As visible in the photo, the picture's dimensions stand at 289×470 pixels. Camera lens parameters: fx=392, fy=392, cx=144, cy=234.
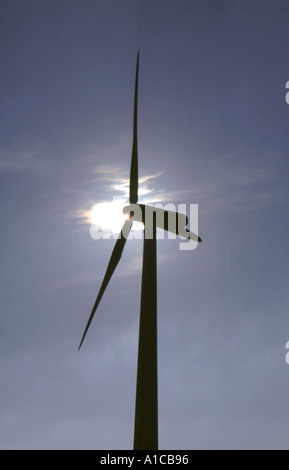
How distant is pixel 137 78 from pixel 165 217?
27.0 ft

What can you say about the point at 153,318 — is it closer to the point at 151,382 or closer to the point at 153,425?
the point at 151,382

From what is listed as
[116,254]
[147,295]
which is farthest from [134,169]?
[147,295]

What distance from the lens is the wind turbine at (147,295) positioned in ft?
51.4

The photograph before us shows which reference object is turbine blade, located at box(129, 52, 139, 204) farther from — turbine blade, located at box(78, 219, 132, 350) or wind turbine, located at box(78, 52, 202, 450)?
turbine blade, located at box(78, 219, 132, 350)

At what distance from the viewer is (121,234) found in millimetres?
20953

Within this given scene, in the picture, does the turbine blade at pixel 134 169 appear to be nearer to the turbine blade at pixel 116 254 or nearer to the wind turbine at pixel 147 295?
the wind turbine at pixel 147 295

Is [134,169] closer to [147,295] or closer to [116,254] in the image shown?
[116,254]

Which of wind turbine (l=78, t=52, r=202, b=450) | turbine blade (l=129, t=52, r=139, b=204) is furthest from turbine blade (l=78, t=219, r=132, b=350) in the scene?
turbine blade (l=129, t=52, r=139, b=204)

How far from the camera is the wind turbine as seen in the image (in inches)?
617

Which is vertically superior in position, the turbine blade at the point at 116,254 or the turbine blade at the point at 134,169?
the turbine blade at the point at 134,169

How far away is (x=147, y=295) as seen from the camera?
1772 centimetres

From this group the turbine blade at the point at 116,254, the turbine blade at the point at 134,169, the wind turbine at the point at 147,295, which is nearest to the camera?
the wind turbine at the point at 147,295

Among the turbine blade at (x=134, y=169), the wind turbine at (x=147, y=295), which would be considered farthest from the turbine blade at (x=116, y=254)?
the turbine blade at (x=134, y=169)
